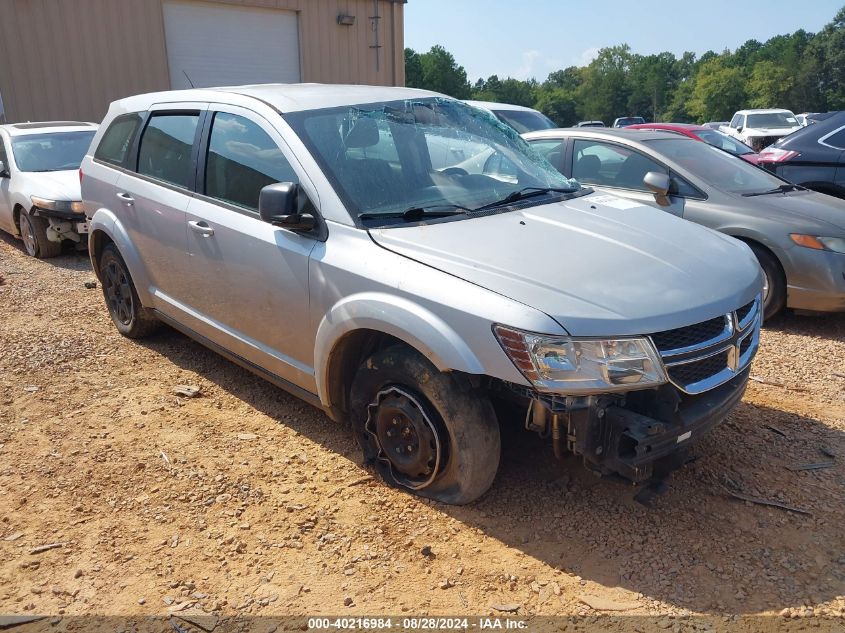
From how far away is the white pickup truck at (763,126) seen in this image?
25.5 meters

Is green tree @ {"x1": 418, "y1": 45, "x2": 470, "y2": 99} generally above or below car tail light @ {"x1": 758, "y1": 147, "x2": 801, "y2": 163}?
above

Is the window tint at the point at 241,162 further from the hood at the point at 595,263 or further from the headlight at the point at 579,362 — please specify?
the headlight at the point at 579,362

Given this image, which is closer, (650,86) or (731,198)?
(731,198)

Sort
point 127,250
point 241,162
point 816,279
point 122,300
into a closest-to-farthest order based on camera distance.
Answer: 1. point 241,162
2. point 127,250
3. point 122,300
4. point 816,279

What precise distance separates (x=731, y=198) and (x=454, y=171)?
10.7 ft

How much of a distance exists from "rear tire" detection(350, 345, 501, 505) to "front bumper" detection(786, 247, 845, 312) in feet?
12.2

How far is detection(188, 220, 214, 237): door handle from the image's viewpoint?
3.84 metres

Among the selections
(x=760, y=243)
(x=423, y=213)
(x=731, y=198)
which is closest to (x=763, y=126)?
(x=731, y=198)

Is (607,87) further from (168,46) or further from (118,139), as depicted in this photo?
(118,139)

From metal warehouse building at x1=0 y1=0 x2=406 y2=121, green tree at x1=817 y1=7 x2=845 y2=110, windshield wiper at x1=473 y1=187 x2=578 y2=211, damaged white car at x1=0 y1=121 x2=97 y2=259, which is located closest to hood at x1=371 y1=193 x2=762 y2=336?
windshield wiper at x1=473 y1=187 x2=578 y2=211

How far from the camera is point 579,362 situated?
8.41 ft

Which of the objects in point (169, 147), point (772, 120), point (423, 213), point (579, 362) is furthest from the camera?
point (772, 120)

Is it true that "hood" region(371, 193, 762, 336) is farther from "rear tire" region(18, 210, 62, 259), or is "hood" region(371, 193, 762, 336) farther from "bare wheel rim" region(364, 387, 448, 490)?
"rear tire" region(18, 210, 62, 259)

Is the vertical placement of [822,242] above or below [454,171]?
below
